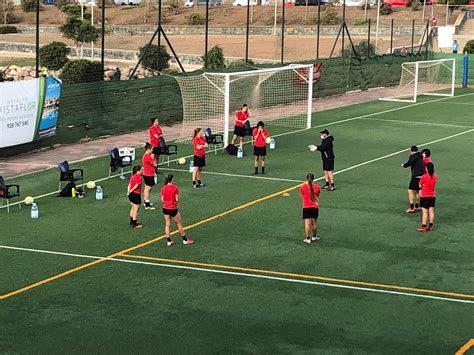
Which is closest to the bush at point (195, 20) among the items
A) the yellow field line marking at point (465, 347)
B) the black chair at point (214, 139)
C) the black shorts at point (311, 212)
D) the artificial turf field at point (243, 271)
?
the black chair at point (214, 139)

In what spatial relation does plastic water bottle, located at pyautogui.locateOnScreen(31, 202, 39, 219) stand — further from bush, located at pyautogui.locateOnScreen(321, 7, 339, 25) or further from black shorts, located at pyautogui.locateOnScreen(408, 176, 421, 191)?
bush, located at pyautogui.locateOnScreen(321, 7, 339, 25)

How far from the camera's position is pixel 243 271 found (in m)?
19.2

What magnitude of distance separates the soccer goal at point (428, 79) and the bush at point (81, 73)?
18.7m

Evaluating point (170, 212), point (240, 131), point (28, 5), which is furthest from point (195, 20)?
point (170, 212)

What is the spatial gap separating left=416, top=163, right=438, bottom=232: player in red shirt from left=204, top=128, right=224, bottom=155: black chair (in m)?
11.7

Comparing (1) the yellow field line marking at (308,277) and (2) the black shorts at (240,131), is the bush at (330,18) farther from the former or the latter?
(1) the yellow field line marking at (308,277)

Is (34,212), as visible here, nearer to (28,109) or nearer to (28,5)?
(28,109)

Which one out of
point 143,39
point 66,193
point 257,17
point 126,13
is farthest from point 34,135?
point 126,13

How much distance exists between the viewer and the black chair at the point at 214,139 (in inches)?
1302

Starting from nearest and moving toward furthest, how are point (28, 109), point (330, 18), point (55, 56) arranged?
point (28, 109), point (55, 56), point (330, 18)

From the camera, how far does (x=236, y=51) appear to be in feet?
267

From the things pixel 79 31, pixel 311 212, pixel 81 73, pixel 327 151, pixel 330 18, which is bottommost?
pixel 311 212

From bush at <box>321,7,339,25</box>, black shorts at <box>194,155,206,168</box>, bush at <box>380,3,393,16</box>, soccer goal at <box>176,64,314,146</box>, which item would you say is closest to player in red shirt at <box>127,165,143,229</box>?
black shorts at <box>194,155,206,168</box>

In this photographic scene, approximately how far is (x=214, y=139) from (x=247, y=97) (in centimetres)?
903
